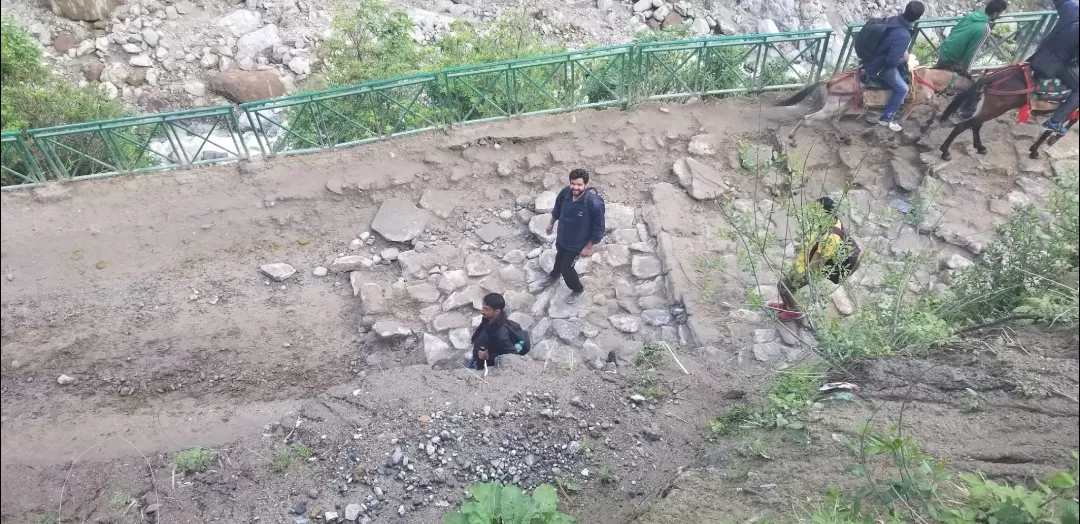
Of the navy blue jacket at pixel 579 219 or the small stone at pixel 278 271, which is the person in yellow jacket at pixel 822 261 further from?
the small stone at pixel 278 271

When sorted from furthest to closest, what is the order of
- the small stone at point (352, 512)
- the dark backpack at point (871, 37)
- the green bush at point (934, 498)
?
the dark backpack at point (871, 37), the small stone at point (352, 512), the green bush at point (934, 498)

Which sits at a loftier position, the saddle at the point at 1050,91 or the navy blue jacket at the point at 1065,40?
the navy blue jacket at the point at 1065,40

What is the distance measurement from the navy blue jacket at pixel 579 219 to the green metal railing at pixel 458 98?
2849 mm

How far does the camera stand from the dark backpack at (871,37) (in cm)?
690

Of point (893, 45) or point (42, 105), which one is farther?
point (42, 105)

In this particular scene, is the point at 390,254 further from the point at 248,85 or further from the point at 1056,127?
the point at 1056,127

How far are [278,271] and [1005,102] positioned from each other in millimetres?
8262

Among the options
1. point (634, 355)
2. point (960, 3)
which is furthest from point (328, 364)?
point (960, 3)

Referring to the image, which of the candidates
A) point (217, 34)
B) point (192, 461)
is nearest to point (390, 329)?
point (192, 461)

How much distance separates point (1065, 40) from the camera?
6.26 m

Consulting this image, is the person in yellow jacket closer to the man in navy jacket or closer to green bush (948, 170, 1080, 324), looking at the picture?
green bush (948, 170, 1080, 324)

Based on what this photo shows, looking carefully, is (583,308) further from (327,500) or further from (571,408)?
(327,500)

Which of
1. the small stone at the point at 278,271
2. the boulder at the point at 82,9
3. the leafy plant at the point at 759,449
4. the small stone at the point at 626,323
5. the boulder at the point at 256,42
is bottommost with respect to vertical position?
the small stone at the point at 626,323

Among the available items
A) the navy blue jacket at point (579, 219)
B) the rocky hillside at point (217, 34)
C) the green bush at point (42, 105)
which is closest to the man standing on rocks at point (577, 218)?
the navy blue jacket at point (579, 219)
